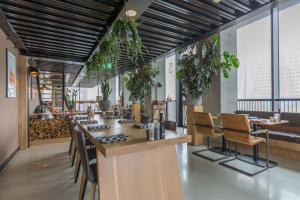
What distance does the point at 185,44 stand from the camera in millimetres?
4816

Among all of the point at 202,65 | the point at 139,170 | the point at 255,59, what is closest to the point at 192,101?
the point at 202,65

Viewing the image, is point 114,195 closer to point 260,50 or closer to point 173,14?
point 173,14

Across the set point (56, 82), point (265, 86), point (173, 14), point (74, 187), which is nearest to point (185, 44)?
point (173, 14)

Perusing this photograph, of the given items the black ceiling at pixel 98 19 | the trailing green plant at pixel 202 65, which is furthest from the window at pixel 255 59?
the black ceiling at pixel 98 19

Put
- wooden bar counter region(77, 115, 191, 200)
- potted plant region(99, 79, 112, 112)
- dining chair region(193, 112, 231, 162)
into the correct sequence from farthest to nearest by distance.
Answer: dining chair region(193, 112, 231, 162) < potted plant region(99, 79, 112, 112) < wooden bar counter region(77, 115, 191, 200)

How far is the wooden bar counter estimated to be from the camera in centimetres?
159

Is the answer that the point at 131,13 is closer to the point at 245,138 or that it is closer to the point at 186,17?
the point at 186,17

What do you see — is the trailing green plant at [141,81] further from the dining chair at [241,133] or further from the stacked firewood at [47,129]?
the dining chair at [241,133]

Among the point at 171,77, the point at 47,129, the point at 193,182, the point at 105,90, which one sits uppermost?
the point at 171,77

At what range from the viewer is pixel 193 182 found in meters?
2.66

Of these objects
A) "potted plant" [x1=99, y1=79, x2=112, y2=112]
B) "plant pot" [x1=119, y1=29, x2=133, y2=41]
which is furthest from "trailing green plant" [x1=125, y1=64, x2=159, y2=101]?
"plant pot" [x1=119, y1=29, x2=133, y2=41]

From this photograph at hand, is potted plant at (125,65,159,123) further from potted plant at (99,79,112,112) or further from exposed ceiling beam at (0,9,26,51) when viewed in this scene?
exposed ceiling beam at (0,9,26,51)

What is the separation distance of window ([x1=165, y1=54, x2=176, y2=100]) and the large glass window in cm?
413

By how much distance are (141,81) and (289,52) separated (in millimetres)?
4408
